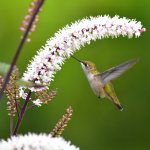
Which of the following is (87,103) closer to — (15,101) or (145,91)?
(145,91)

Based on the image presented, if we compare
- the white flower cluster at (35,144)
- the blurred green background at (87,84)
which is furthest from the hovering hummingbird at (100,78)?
the blurred green background at (87,84)

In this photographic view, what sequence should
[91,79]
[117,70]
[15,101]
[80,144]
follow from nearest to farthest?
[15,101] → [117,70] → [91,79] → [80,144]

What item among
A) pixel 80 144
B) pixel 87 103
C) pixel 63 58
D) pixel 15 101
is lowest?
pixel 15 101

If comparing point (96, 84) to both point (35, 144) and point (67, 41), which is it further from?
point (35, 144)

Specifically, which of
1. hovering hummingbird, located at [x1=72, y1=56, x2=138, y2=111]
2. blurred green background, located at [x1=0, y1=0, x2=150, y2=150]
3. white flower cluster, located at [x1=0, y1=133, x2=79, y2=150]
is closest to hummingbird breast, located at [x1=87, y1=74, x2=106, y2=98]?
hovering hummingbird, located at [x1=72, y1=56, x2=138, y2=111]

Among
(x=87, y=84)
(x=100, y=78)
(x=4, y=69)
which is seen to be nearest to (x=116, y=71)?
(x=100, y=78)

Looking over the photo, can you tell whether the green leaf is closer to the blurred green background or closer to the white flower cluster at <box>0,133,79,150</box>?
the white flower cluster at <box>0,133,79,150</box>

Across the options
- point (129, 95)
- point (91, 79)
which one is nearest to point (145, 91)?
point (129, 95)
